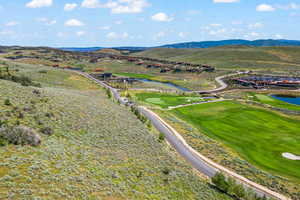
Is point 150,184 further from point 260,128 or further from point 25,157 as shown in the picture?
point 260,128

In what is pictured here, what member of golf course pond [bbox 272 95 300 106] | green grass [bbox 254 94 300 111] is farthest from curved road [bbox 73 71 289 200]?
golf course pond [bbox 272 95 300 106]

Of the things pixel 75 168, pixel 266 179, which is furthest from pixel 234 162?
pixel 75 168

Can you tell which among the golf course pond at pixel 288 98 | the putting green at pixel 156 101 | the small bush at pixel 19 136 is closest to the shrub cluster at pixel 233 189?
the small bush at pixel 19 136

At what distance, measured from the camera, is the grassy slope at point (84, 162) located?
1550 centimetres

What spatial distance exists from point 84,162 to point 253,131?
3858cm

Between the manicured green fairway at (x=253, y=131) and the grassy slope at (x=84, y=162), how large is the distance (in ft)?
53.5

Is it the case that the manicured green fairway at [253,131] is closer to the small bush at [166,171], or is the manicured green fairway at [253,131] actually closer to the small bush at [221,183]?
the small bush at [221,183]

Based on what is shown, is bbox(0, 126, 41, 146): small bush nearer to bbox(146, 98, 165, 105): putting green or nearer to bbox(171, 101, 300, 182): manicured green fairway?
bbox(171, 101, 300, 182): manicured green fairway

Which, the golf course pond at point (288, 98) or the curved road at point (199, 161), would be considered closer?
the curved road at point (199, 161)

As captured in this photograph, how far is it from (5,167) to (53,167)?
326 centimetres

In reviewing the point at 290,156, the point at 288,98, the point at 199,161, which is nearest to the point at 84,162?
the point at 199,161

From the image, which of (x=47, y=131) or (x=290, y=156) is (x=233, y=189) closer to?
(x=290, y=156)

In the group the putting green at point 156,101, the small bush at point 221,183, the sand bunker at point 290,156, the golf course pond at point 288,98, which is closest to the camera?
the small bush at point 221,183

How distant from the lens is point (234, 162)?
33.3 meters
